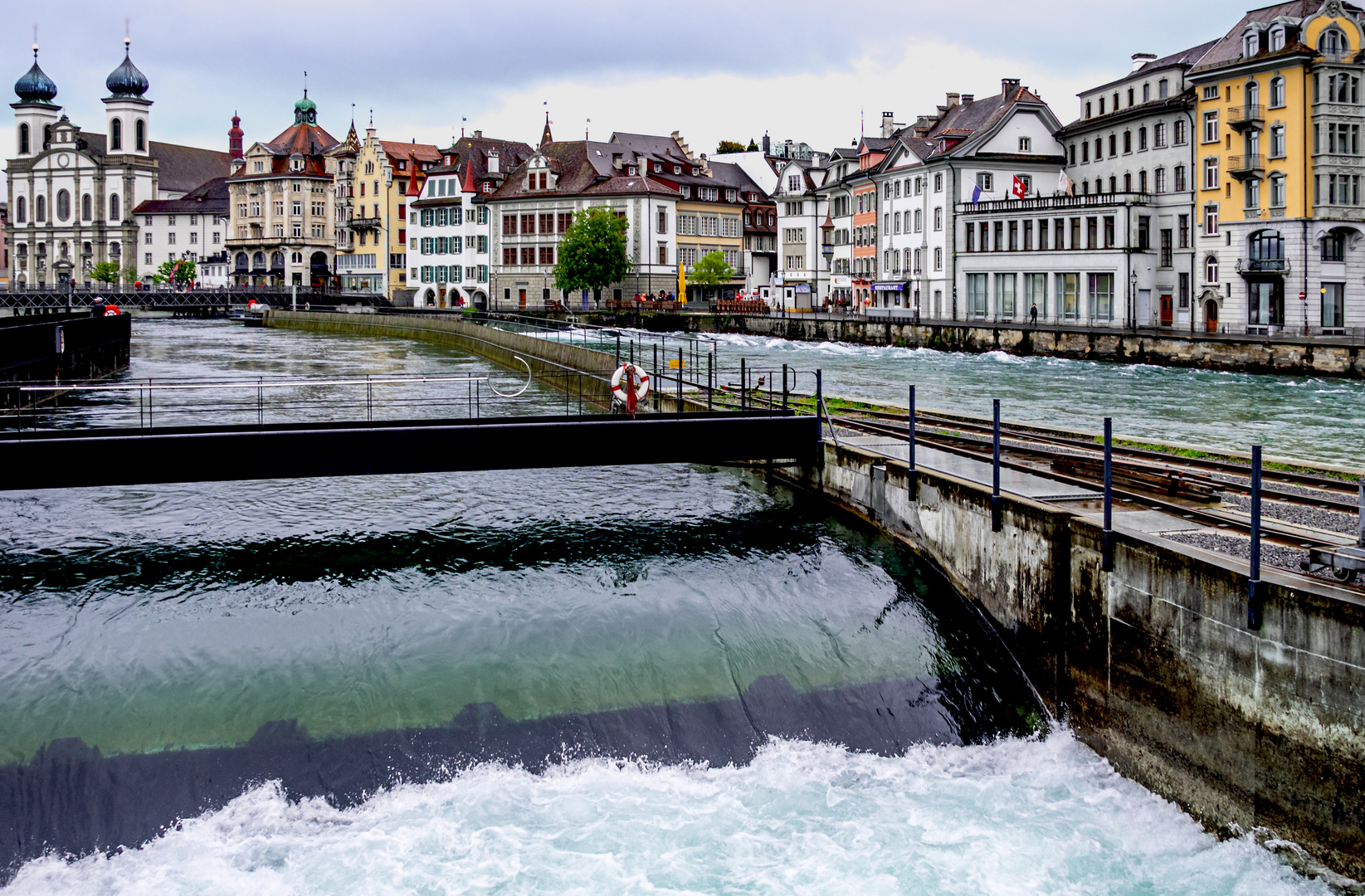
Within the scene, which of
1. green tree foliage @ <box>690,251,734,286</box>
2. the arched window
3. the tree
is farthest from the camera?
the tree

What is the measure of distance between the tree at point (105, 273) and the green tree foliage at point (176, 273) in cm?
483

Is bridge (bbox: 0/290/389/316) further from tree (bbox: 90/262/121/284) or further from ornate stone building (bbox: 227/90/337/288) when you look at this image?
tree (bbox: 90/262/121/284)

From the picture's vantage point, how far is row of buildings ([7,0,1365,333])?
60.0 m

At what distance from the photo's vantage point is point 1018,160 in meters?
81.8

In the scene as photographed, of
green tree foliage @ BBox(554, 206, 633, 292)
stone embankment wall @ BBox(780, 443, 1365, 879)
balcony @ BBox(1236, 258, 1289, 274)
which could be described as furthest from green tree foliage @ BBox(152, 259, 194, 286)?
stone embankment wall @ BBox(780, 443, 1365, 879)

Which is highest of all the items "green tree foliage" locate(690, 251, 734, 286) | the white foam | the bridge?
"green tree foliage" locate(690, 251, 734, 286)

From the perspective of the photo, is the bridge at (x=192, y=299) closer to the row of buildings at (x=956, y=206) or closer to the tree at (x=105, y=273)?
the row of buildings at (x=956, y=206)

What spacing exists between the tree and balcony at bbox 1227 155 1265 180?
5762 inches

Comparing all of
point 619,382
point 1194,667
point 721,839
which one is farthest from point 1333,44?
point 721,839

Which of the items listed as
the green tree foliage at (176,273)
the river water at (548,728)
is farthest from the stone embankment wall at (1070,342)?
the green tree foliage at (176,273)

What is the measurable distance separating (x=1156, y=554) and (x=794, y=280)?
97.6m

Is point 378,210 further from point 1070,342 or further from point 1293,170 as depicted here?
point 1293,170

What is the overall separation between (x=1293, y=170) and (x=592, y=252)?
53.6 metres

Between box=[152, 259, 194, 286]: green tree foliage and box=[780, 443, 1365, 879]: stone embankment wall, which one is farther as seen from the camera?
box=[152, 259, 194, 286]: green tree foliage
